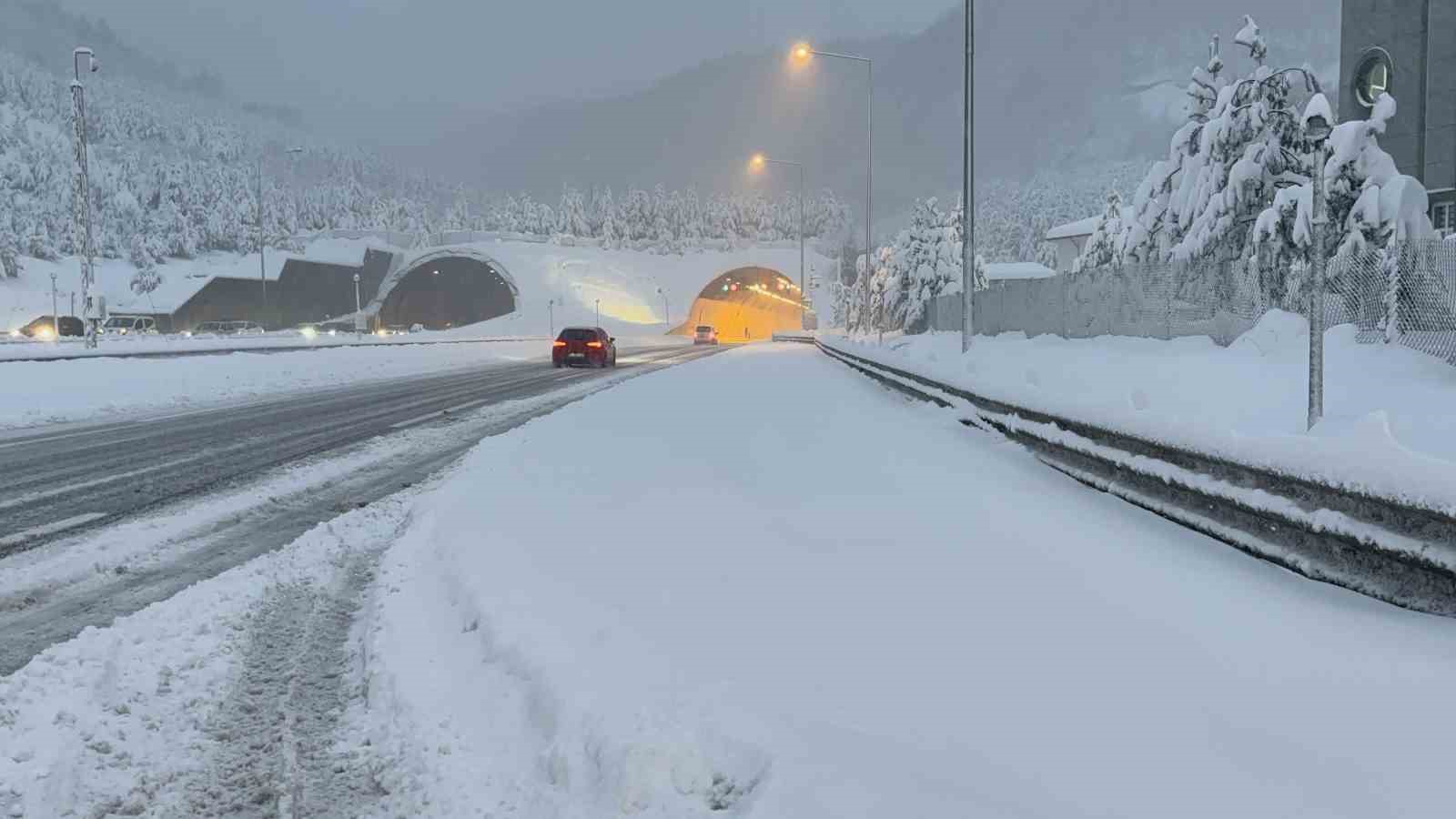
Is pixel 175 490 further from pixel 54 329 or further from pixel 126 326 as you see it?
pixel 126 326

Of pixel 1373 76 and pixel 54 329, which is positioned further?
pixel 54 329

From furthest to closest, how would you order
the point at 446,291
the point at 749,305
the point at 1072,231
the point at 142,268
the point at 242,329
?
the point at 749,305
the point at 446,291
the point at 142,268
the point at 1072,231
the point at 242,329

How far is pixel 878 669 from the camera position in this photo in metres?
4.18

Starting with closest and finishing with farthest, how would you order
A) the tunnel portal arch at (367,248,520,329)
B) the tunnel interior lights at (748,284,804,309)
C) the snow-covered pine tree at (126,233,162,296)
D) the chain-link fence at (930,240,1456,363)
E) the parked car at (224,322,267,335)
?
the chain-link fence at (930,240,1456,363) → the parked car at (224,322,267,335) → the snow-covered pine tree at (126,233,162,296) → the tunnel portal arch at (367,248,520,329) → the tunnel interior lights at (748,284,804,309)

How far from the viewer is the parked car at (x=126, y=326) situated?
76.4 meters

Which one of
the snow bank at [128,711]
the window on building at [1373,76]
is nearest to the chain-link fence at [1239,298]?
the window on building at [1373,76]

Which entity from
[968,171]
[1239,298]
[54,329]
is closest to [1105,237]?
[1239,298]

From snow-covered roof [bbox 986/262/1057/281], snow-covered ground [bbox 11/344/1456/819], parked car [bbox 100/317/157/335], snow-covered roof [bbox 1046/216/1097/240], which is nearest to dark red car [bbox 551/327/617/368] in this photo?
snow-covered ground [bbox 11/344/1456/819]

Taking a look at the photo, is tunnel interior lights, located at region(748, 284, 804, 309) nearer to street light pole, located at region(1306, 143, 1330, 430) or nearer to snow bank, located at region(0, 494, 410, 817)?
street light pole, located at region(1306, 143, 1330, 430)

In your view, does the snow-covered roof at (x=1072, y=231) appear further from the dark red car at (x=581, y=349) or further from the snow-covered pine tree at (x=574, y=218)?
the snow-covered pine tree at (x=574, y=218)

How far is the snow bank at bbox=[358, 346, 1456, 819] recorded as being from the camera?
124 inches

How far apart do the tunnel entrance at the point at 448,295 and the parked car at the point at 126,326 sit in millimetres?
39424

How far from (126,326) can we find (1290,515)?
95699 mm

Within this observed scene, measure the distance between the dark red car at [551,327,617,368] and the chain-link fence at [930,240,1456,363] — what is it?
15488 millimetres
